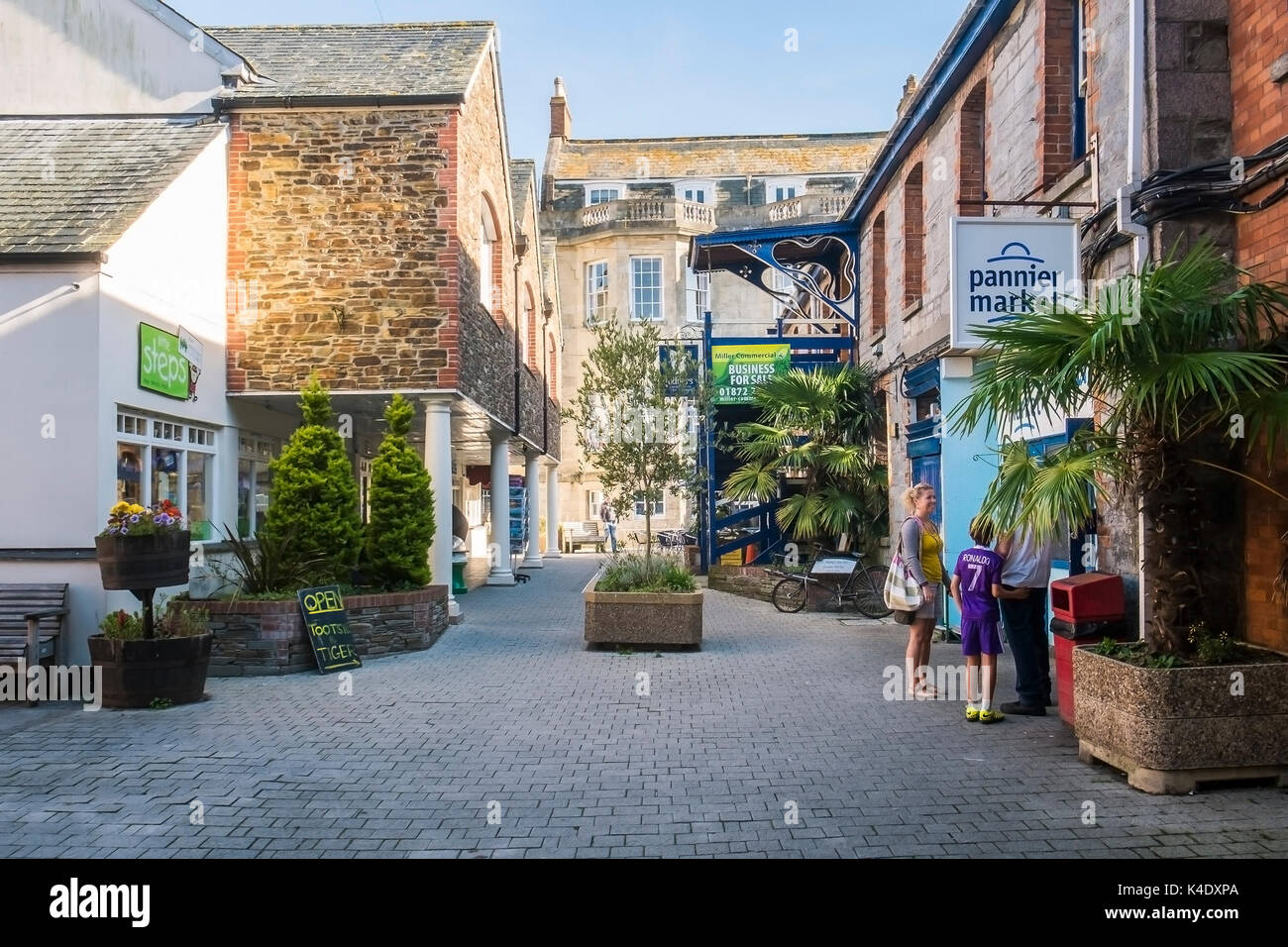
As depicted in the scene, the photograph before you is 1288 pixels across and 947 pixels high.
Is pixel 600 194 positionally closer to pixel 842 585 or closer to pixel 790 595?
pixel 790 595

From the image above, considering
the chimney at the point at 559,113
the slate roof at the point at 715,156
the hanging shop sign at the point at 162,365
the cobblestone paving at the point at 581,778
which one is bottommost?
the cobblestone paving at the point at 581,778

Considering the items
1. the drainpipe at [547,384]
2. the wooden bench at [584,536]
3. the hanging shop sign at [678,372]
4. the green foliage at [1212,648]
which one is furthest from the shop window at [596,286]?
the green foliage at [1212,648]

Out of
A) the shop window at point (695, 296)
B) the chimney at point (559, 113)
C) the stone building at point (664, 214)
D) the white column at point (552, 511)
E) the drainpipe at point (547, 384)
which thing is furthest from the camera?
the chimney at point (559, 113)

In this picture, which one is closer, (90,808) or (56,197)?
(90,808)

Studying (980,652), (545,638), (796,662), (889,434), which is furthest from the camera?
(889,434)

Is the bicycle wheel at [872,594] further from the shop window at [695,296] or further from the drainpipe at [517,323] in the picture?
the shop window at [695,296]

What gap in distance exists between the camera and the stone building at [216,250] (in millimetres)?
9625

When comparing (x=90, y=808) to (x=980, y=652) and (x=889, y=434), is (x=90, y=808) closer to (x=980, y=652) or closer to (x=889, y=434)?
(x=980, y=652)

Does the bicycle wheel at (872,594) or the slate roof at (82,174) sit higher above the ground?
the slate roof at (82,174)

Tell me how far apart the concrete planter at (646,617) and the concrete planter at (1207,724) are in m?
5.98

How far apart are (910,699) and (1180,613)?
3.02m

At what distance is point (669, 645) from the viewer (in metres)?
11.4

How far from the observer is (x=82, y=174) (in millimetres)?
11312

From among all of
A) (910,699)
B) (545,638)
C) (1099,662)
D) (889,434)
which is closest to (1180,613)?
(1099,662)
